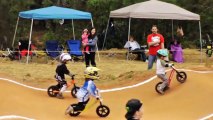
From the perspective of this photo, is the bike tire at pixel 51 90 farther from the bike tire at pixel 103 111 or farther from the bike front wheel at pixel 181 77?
the bike front wheel at pixel 181 77

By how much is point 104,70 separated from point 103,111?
7.98 metres

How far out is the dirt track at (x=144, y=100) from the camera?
11320 millimetres

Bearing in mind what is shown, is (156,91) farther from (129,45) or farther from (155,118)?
(129,45)

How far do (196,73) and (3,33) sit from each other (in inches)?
817

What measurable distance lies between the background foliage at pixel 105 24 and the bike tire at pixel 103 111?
51.5ft

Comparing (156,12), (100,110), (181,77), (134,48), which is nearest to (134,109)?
(100,110)

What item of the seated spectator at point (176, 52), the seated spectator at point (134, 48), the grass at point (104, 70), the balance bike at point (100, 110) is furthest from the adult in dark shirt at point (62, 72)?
the seated spectator at point (176, 52)

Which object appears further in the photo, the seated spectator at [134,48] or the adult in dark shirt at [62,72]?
the seated spectator at [134,48]

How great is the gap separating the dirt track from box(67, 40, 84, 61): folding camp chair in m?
8.46

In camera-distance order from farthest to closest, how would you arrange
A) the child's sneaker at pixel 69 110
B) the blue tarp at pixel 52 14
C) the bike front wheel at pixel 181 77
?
the blue tarp at pixel 52 14
the bike front wheel at pixel 181 77
the child's sneaker at pixel 69 110

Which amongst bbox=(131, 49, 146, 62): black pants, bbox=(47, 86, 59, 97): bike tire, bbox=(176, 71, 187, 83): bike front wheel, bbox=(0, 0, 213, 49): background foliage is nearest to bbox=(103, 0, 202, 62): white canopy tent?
bbox=(131, 49, 146, 62): black pants

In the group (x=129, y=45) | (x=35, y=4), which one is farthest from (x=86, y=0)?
(x=129, y=45)

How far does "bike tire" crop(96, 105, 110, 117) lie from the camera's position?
36.5ft

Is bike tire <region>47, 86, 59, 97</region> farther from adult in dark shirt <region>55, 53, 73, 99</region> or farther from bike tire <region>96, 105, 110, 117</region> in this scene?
bike tire <region>96, 105, 110, 117</region>
